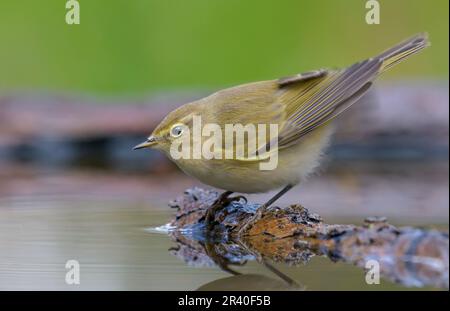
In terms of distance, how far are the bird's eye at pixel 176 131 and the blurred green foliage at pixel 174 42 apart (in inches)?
227

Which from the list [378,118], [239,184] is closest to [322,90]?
[239,184]

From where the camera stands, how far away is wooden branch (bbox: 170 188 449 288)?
12.3 ft

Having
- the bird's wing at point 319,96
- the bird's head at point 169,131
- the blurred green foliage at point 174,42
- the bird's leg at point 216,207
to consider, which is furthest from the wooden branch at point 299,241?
the blurred green foliage at point 174,42

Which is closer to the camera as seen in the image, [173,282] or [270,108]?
[173,282]

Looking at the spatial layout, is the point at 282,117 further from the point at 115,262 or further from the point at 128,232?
the point at 115,262

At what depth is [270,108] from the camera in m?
5.57

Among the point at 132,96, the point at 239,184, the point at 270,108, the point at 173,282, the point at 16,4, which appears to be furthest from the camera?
the point at 16,4

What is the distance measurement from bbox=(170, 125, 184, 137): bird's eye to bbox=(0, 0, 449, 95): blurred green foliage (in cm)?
575

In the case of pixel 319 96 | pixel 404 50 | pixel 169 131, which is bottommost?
pixel 169 131

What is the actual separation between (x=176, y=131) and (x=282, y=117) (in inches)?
28.1

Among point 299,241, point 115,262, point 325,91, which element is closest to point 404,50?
point 325,91

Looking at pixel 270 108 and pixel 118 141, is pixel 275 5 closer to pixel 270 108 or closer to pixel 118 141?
pixel 118 141

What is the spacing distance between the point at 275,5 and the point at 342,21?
101cm

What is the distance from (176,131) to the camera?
540cm
